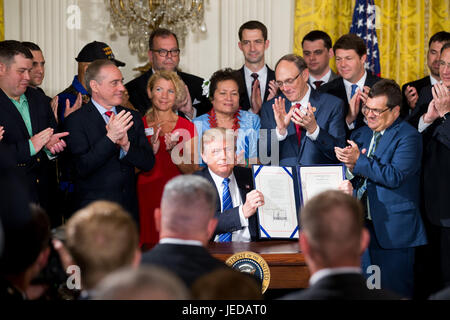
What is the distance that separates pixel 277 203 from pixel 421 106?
5.69 ft

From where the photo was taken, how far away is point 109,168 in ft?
15.4

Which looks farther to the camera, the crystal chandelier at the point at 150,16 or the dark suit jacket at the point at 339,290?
the crystal chandelier at the point at 150,16

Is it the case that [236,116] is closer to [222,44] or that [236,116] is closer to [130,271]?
[222,44]

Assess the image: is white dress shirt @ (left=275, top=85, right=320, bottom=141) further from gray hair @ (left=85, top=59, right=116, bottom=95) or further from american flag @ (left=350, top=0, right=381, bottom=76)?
american flag @ (left=350, top=0, right=381, bottom=76)

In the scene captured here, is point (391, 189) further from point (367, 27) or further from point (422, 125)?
point (367, 27)

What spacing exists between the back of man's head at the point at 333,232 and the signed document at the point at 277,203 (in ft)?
6.08

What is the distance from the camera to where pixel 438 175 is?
4.79 metres

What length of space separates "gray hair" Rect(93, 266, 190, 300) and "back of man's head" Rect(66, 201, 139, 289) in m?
0.40

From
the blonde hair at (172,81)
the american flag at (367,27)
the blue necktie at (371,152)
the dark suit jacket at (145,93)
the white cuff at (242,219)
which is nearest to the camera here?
the white cuff at (242,219)

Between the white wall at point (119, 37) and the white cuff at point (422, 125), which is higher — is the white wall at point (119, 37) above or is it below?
above

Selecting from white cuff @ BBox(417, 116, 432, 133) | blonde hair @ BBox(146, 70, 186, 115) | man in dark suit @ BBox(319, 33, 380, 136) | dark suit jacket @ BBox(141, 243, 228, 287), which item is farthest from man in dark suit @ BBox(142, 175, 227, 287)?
man in dark suit @ BBox(319, 33, 380, 136)

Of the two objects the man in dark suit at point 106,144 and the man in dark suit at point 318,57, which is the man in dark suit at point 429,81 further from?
the man in dark suit at point 106,144

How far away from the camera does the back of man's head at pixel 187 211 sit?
8.25 feet

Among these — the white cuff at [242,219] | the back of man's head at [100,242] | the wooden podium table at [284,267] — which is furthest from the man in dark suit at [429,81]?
the back of man's head at [100,242]
